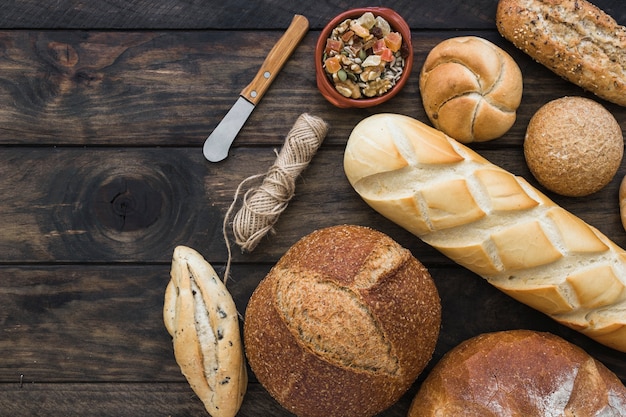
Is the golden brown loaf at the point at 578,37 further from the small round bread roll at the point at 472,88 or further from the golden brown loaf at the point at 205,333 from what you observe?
the golden brown loaf at the point at 205,333

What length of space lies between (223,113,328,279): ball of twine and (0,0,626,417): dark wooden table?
8 cm

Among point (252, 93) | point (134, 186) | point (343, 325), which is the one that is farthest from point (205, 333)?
point (252, 93)

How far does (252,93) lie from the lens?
5.71 feet

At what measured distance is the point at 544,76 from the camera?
5.76ft

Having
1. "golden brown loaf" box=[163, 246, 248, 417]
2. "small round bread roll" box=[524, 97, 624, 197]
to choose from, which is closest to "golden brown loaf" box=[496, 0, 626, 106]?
"small round bread roll" box=[524, 97, 624, 197]

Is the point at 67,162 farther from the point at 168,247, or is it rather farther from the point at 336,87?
the point at 336,87

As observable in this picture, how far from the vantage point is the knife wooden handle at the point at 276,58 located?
1738 mm

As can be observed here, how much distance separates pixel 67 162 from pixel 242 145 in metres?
0.59

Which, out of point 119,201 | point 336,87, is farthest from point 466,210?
point 119,201

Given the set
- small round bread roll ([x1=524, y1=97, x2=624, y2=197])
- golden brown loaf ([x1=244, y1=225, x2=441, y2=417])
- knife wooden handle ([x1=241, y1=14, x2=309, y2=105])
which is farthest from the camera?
knife wooden handle ([x1=241, y1=14, x2=309, y2=105])

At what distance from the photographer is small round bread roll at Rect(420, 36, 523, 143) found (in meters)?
1.58

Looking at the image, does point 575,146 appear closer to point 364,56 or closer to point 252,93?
point 364,56

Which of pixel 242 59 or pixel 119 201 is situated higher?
pixel 242 59

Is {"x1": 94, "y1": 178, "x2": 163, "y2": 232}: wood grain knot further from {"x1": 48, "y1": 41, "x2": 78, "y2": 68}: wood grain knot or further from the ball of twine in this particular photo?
{"x1": 48, "y1": 41, "x2": 78, "y2": 68}: wood grain knot
